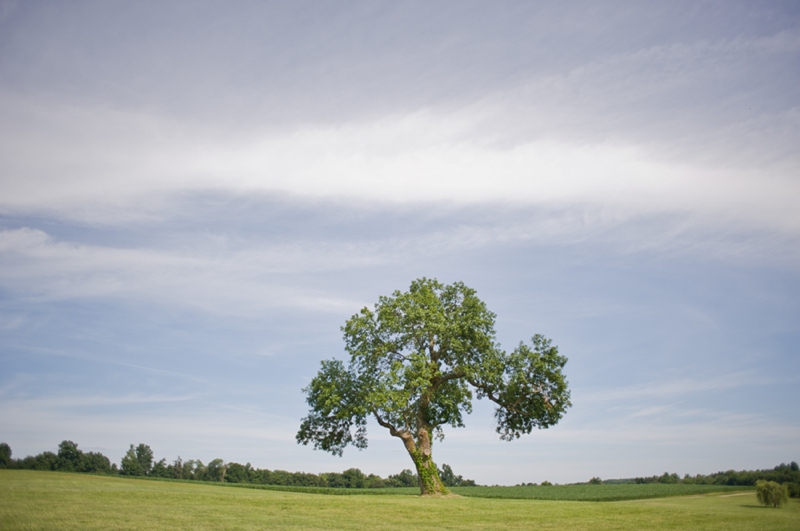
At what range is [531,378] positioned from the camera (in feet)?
135

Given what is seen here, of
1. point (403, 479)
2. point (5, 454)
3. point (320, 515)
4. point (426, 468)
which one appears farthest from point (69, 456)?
point (320, 515)

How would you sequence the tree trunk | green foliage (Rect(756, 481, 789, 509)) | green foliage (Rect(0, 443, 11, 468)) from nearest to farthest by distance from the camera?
1. green foliage (Rect(756, 481, 789, 509))
2. the tree trunk
3. green foliage (Rect(0, 443, 11, 468))

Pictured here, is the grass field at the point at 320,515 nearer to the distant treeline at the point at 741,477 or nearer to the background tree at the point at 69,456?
the distant treeline at the point at 741,477

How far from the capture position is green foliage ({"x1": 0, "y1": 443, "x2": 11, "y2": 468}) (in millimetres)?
79569

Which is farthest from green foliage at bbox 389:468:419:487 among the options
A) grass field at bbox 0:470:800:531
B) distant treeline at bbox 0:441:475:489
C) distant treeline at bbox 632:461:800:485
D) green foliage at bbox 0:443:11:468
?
grass field at bbox 0:470:800:531

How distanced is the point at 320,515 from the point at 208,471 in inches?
4100

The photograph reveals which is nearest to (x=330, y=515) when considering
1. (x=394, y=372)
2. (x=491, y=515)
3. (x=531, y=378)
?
(x=491, y=515)

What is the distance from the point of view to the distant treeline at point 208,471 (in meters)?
92.2

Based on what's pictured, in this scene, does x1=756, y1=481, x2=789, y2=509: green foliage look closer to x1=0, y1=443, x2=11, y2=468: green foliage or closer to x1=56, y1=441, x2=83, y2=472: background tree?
x1=0, y1=443, x2=11, y2=468: green foliage

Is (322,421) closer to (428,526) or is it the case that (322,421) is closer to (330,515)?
(330,515)

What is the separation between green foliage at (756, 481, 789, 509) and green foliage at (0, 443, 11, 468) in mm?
93424

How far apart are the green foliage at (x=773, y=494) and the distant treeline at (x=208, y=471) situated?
6871 cm

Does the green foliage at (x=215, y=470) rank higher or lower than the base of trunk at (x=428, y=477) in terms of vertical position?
lower

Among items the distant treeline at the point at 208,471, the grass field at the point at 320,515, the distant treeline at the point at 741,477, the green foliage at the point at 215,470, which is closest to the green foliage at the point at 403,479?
the distant treeline at the point at 208,471
